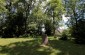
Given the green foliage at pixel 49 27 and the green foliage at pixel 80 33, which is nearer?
the green foliage at pixel 80 33

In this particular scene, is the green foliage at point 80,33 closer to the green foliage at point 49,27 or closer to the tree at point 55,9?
the tree at point 55,9

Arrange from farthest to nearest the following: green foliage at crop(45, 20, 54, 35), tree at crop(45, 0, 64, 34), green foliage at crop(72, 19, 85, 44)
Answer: green foliage at crop(45, 20, 54, 35) → tree at crop(45, 0, 64, 34) → green foliage at crop(72, 19, 85, 44)

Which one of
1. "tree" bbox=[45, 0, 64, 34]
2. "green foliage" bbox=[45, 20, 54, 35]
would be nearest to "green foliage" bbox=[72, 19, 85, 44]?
"tree" bbox=[45, 0, 64, 34]

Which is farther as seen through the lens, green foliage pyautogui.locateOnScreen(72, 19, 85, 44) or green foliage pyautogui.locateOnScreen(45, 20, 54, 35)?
green foliage pyautogui.locateOnScreen(45, 20, 54, 35)

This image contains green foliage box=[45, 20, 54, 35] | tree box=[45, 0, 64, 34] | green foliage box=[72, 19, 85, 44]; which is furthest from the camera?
green foliage box=[45, 20, 54, 35]

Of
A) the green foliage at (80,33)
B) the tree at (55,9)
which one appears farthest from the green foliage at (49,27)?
the green foliage at (80,33)

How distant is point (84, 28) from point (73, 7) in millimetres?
13503

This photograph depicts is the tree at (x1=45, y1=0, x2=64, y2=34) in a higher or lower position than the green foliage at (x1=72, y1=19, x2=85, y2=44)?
higher

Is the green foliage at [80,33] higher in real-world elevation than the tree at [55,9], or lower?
lower

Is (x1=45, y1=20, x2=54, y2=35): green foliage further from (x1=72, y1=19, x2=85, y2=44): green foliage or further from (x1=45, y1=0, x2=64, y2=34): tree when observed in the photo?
(x1=72, y1=19, x2=85, y2=44): green foliage

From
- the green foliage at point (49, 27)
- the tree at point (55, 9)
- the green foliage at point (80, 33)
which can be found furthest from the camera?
the green foliage at point (49, 27)

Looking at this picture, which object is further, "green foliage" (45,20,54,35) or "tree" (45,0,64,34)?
"green foliage" (45,20,54,35)

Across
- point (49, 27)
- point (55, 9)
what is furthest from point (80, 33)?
point (49, 27)

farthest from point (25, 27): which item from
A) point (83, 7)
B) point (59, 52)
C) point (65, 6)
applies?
point (59, 52)
